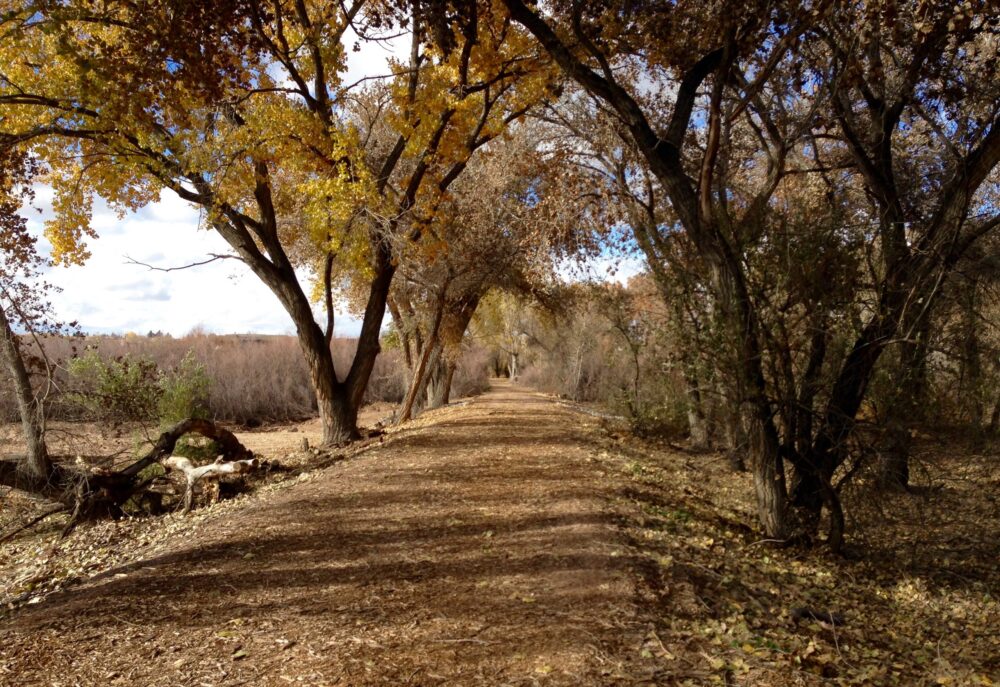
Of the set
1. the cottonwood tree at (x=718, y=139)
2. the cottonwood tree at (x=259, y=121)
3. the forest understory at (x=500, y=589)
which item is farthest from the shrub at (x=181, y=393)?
the cottonwood tree at (x=718, y=139)

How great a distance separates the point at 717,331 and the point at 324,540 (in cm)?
385

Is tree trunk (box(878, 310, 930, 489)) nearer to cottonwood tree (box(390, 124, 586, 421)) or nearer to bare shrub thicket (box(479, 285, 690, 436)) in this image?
bare shrub thicket (box(479, 285, 690, 436))

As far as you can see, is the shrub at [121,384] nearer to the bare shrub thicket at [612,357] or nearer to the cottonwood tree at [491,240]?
the cottonwood tree at [491,240]

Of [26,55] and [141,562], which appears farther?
[26,55]

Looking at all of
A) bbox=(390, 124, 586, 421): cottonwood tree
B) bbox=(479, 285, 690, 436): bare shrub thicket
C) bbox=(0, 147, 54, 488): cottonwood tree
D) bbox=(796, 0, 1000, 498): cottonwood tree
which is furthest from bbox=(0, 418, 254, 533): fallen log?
bbox=(796, 0, 1000, 498): cottonwood tree

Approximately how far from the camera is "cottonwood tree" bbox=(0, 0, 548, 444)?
23.1 ft

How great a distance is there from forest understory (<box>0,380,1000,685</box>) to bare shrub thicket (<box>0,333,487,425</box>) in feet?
59.9

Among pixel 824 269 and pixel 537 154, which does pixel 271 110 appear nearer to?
pixel 537 154

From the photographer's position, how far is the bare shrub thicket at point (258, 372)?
26953mm

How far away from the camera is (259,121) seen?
9.73 m

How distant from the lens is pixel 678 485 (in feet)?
28.0

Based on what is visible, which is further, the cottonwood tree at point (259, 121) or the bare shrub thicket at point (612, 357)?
the bare shrub thicket at point (612, 357)

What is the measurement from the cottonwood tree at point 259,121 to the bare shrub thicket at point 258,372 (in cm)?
1384

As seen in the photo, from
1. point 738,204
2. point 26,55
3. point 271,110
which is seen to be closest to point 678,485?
point 738,204
